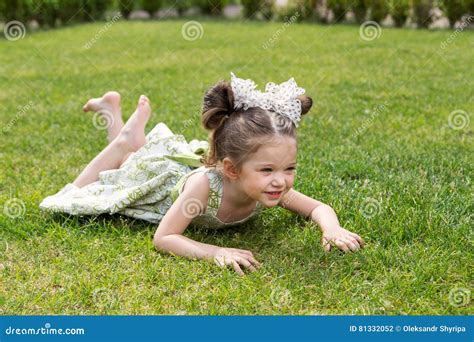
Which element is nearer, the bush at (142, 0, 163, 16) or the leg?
the leg

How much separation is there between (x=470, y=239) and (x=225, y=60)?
6031mm

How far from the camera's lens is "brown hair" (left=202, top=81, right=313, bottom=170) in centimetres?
264

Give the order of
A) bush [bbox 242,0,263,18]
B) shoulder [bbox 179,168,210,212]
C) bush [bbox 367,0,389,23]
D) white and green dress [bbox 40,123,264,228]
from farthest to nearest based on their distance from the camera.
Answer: bush [bbox 242,0,263,18] < bush [bbox 367,0,389,23] < white and green dress [bbox 40,123,264,228] < shoulder [bbox 179,168,210,212]

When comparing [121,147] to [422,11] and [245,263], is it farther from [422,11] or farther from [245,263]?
[422,11]

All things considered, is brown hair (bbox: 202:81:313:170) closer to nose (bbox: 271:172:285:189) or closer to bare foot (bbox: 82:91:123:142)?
nose (bbox: 271:172:285:189)

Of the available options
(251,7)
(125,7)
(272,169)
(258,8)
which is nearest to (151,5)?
(125,7)

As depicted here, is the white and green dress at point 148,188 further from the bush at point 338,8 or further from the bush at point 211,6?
the bush at point 211,6

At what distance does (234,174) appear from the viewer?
277cm

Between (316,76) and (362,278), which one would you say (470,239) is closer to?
(362,278)

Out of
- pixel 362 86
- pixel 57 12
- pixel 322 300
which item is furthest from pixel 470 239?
pixel 57 12

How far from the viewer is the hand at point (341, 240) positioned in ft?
8.95

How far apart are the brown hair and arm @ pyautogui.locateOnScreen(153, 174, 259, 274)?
191 millimetres

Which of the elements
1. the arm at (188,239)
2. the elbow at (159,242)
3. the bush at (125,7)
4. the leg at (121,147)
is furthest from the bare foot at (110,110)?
the bush at (125,7)


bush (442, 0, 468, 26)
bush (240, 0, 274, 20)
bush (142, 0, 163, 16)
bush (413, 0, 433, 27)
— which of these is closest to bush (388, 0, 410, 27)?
bush (413, 0, 433, 27)
